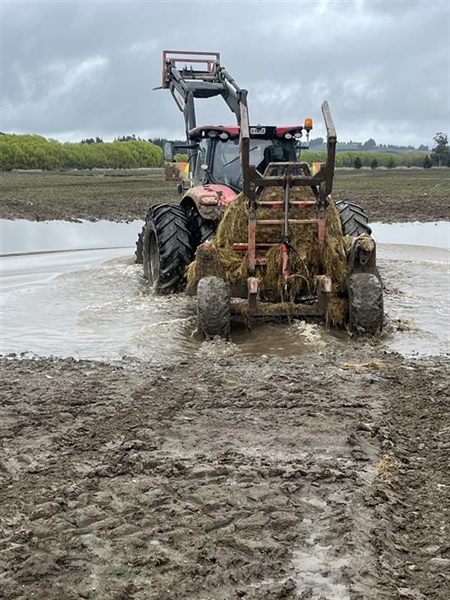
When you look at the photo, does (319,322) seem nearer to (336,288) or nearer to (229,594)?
(336,288)

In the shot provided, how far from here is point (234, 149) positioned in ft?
32.9

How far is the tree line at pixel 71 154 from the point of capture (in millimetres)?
99750

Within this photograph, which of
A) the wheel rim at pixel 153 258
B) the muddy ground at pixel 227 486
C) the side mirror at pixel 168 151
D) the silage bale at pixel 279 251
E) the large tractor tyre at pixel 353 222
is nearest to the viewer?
the muddy ground at pixel 227 486

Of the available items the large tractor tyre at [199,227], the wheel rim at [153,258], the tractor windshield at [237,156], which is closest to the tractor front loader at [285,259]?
the large tractor tyre at [199,227]

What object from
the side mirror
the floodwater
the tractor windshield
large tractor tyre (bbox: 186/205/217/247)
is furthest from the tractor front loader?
the side mirror

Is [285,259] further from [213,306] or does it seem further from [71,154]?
[71,154]

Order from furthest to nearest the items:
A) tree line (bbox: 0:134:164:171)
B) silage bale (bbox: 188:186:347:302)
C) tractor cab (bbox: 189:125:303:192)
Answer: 1. tree line (bbox: 0:134:164:171)
2. tractor cab (bbox: 189:125:303:192)
3. silage bale (bbox: 188:186:347:302)

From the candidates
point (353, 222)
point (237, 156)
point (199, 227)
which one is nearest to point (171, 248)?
point (199, 227)

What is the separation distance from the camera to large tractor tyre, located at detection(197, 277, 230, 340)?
747 cm

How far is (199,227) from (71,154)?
106 metres

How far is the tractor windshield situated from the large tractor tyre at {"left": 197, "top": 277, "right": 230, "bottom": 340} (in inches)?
108

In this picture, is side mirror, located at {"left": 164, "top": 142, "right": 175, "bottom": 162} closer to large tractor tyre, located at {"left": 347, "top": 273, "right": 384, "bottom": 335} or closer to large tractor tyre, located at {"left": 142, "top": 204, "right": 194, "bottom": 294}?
large tractor tyre, located at {"left": 142, "top": 204, "right": 194, "bottom": 294}

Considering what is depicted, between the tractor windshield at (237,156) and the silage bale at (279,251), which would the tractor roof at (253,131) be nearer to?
the tractor windshield at (237,156)

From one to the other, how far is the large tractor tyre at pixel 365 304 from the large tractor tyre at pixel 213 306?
131 centimetres
